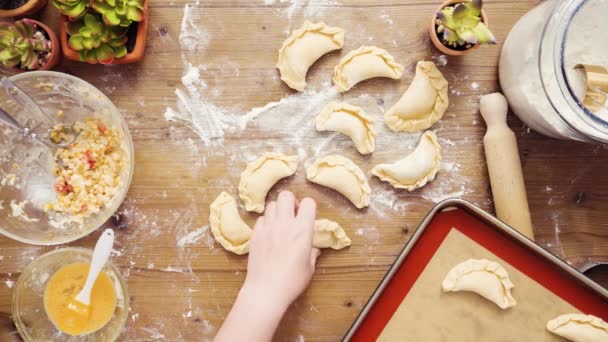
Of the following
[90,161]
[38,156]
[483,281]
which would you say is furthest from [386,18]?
[38,156]

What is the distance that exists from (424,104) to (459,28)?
0.16 meters

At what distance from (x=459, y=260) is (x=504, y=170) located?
0.20 meters

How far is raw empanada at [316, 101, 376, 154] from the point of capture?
1016mm

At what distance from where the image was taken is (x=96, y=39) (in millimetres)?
931

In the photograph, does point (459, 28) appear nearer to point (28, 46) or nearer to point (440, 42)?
point (440, 42)

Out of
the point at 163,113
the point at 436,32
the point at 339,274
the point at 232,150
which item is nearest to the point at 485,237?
A: the point at 339,274

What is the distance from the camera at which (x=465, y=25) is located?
91 centimetres

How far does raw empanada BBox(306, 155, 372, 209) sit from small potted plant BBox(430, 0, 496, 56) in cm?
31

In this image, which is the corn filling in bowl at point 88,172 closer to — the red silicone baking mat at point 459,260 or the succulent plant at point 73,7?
the succulent plant at point 73,7

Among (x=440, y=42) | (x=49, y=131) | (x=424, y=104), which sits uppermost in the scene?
(x=440, y=42)

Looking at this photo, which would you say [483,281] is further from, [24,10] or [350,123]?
[24,10]

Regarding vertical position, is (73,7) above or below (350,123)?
above

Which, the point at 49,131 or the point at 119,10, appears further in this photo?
the point at 49,131

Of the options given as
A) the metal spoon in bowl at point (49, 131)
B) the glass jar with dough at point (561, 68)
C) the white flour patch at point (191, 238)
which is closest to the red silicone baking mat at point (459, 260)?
the glass jar with dough at point (561, 68)
